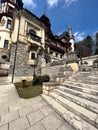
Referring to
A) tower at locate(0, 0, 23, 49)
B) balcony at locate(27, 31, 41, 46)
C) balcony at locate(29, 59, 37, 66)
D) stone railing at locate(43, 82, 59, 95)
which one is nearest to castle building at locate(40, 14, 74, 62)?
balcony at locate(27, 31, 41, 46)

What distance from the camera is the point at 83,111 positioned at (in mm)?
2920

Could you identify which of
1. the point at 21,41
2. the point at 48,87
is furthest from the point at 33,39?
the point at 48,87

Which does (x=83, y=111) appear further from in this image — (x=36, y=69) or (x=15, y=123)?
(x=36, y=69)

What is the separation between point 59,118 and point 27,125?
3.74 ft

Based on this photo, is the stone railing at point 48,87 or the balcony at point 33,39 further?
the balcony at point 33,39

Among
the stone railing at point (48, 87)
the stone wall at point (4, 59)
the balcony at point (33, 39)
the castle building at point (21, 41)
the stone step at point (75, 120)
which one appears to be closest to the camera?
the stone step at point (75, 120)

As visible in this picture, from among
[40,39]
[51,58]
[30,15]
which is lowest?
[51,58]

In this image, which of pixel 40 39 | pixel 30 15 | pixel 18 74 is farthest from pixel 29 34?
pixel 18 74

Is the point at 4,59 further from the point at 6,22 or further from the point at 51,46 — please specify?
the point at 51,46

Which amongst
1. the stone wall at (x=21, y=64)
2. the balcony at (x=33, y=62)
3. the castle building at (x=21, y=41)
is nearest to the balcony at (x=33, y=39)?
the castle building at (x=21, y=41)

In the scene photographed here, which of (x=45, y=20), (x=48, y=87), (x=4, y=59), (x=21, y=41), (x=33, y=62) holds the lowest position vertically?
(x=48, y=87)

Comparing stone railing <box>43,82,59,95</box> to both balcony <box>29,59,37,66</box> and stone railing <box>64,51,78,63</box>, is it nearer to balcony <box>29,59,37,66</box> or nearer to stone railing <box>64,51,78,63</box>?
stone railing <box>64,51,78,63</box>

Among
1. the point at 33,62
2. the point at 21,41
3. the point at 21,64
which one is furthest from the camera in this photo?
the point at 33,62

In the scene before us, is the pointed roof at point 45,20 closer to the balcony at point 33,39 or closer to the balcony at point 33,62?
the balcony at point 33,39
